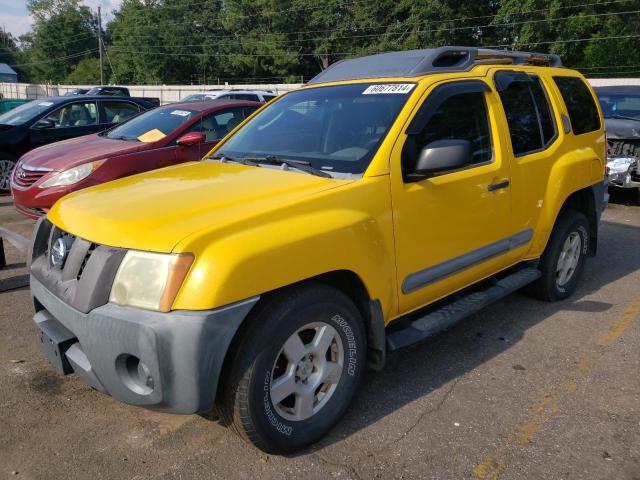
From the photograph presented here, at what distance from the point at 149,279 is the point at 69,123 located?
8545 millimetres

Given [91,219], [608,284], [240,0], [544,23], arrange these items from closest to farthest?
1. [91,219]
2. [608,284]
3. [544,23]
4. [240,0]

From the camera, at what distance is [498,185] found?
367cm

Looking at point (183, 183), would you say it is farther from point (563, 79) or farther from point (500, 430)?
point (563, 79)

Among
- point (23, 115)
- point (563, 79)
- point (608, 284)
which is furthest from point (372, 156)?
point (23, 115)

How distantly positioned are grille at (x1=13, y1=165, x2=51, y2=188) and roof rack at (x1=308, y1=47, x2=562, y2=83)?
12.9 feet

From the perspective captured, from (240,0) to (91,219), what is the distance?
68999 millimetres

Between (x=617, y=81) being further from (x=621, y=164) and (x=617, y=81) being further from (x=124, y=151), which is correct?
(x=124, y=151)

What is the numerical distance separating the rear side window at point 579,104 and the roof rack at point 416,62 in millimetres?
602

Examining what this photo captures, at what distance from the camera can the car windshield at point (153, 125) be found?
22.6 feet

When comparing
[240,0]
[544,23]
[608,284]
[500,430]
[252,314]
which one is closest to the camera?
[252,314]

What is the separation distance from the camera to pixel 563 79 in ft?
15.5

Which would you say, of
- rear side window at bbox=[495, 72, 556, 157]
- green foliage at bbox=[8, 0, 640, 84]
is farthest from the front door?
green foliage at bbox=[8, 0, 640, 84]

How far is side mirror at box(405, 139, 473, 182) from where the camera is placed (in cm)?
299

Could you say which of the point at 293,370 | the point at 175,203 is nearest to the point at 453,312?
the point at 293,370
